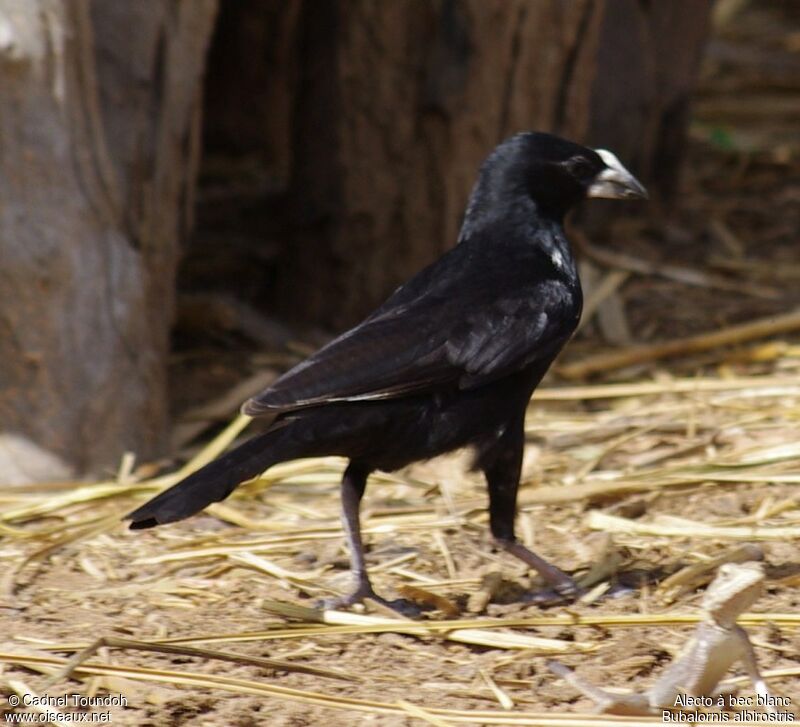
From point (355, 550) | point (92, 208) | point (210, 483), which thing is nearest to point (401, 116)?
point (92, 208)

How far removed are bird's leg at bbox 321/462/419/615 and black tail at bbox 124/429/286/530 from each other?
0.47 m

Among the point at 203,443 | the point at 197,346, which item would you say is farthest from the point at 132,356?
the point at 197,346

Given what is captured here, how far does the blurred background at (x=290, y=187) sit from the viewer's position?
5.29m

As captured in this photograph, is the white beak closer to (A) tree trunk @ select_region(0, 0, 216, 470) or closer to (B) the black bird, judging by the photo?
(B) the black bird

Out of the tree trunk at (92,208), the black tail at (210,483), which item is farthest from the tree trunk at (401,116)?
the black tail at (210,483)

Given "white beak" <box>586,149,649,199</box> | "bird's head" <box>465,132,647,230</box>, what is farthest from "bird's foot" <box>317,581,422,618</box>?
"white beak" <box>586,149,649,199</box>

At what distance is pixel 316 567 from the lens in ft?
14.9

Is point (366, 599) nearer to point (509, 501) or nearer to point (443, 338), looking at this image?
point (509, 501)

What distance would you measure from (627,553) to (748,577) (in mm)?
1380

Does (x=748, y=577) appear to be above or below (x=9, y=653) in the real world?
above

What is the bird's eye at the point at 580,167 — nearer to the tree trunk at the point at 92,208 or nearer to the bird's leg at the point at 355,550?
the bird's leg at the point at 355,550

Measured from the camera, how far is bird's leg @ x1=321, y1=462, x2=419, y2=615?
13.4ft

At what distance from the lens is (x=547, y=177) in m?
4.72

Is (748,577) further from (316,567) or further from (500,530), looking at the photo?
(316,567)
